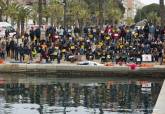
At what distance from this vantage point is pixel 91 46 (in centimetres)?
4972

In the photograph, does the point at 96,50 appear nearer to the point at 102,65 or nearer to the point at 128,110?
the point at 102,65

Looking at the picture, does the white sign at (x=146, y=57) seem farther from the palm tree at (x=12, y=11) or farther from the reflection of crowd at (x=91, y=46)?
the palm tree at (x=12, y=11)

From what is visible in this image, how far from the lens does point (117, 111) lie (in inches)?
1175

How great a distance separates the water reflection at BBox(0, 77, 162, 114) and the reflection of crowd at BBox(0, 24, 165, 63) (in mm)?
3739

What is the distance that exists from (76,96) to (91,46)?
14274 millimetres

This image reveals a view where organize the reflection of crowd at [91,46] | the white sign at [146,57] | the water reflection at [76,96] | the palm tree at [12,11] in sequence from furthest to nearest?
the palm tree at [12,11] < the reflection of crowd at [91,46] < the white sign at [146,57] < the water reflection at [76,96]

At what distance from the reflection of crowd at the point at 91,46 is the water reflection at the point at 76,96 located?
3.74 metres

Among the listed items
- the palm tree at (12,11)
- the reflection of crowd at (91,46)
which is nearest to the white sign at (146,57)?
the reflection of crowd at (91,46)

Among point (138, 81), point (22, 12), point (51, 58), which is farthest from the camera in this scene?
point (22, 12)

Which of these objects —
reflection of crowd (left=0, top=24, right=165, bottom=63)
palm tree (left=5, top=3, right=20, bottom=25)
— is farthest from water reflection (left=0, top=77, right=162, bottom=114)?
palm tree (left=5, top=3, right=20, bottom=25)

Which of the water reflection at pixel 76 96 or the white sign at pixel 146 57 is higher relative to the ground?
the white sign at pixel 146 57

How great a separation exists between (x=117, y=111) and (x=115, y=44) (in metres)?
19.4

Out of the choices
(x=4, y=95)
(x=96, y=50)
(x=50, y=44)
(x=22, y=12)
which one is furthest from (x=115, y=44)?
(x=22, y=12)

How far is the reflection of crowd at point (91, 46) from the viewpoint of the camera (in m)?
47.8
